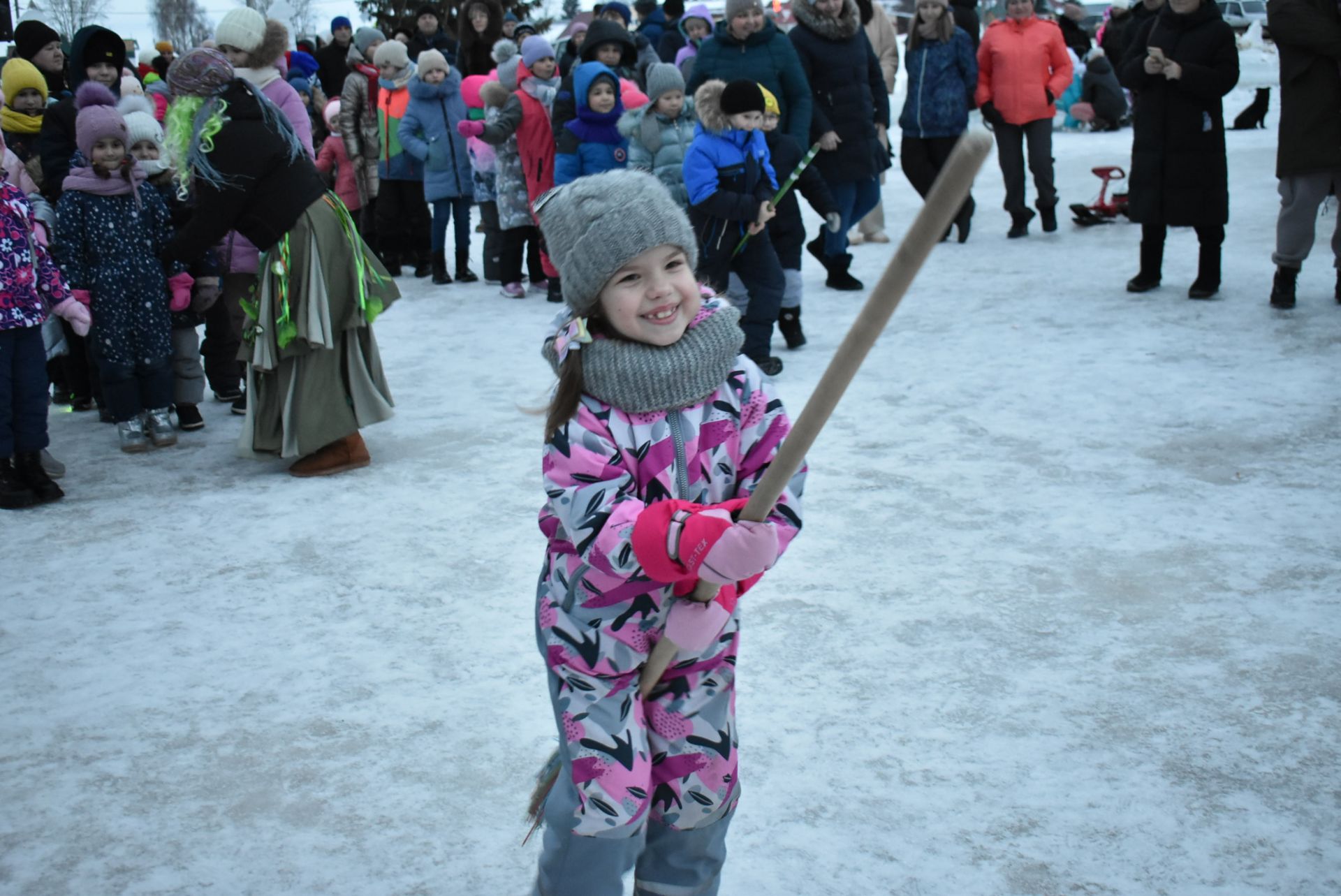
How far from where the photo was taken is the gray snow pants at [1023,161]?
923 cm

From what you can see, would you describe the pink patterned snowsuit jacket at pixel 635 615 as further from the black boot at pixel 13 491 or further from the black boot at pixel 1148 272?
the black boot at pixel 1148 272

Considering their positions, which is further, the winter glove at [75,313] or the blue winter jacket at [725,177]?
the blue winter jacket at [725,177]

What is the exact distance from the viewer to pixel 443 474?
5.12 metres

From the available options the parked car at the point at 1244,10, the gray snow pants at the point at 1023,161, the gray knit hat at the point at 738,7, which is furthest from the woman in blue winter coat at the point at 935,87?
the parked car at the point at 1244,10

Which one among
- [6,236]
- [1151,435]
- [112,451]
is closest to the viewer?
[6,236]

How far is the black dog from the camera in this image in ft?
46.7

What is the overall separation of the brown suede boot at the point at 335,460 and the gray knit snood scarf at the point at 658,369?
3403 mm

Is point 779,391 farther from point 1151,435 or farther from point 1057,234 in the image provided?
point 1057,234

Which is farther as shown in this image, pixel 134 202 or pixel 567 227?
pixel 134 202

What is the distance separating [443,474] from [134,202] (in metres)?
1.80

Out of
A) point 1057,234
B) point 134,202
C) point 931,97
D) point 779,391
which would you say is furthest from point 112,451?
point 1057,234

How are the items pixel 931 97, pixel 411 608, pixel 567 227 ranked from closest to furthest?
pixel 567 227 < pixel 411 608 < pixel 931 97

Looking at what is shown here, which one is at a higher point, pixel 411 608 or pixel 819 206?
pixel 819 206

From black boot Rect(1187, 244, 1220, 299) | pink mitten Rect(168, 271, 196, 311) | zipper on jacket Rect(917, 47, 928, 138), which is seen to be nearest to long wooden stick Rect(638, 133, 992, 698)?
pink mitten Rect(168, 271, 196, 311)
